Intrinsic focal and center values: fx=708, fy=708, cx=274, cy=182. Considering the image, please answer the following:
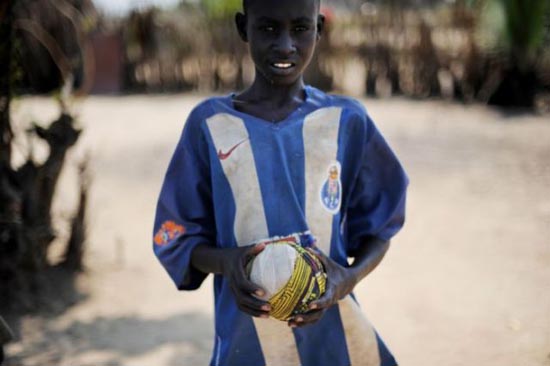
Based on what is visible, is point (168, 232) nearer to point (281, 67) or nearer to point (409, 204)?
point (281, 67)

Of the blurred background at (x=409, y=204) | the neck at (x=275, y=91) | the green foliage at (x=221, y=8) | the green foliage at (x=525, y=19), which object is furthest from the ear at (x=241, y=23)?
the green foliage at (x=221, y=8)

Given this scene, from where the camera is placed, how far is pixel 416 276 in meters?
4.46

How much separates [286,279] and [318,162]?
0.32m

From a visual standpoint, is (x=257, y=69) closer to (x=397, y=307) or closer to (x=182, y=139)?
(x=182, y=139)

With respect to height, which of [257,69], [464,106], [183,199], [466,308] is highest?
[257,69]

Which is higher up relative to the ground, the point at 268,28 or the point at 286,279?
the point at 268,28

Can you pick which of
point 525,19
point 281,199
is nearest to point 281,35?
point 281,199

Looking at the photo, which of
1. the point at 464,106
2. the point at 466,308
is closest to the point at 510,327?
the point at 466,308

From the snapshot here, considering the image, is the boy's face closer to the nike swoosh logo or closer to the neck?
the neck

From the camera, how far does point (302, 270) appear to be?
1524mm

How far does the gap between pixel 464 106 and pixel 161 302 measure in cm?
818

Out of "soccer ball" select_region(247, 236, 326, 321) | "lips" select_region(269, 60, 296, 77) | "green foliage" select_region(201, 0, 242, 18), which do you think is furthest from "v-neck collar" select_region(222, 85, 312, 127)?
"green foliage" select_region(201, 0, 242, 18)

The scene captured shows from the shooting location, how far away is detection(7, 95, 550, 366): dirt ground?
137 inches

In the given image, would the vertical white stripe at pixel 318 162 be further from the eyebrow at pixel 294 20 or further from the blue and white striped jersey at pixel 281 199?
the eyebrow at pixel 294 20
